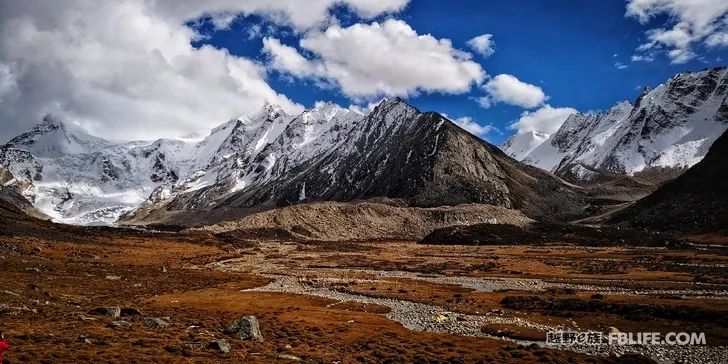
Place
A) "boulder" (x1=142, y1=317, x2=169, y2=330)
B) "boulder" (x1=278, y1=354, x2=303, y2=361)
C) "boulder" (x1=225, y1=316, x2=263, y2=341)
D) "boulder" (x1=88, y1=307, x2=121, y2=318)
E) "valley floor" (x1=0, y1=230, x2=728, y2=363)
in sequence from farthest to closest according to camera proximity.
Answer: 1. "boulder" (x1=88, y1=307, x2=121, y2=318)
2. "boulder" (x1=142, y1=317, x2=169, y2=330)
3. "boulder" (x1=225, y1=316, x2=263, y2=341)
4. "valley floor" (x1=0, y1=230, x2=728, y2=363)
5. "boulder" (x1=278, y1=354, x2=303, y2=361)

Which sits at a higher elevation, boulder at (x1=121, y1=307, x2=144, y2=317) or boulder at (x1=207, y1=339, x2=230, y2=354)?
boulder at (x1=207, y1=339, x2=230, y2=354)

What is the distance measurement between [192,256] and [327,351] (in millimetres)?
104970

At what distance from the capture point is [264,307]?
53.7m

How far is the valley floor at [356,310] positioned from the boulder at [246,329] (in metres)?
1.00

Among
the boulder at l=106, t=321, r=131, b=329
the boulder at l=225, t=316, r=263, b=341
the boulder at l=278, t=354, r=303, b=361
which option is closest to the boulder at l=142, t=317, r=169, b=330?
the boulder at l=106, t=321, r=131, b=329

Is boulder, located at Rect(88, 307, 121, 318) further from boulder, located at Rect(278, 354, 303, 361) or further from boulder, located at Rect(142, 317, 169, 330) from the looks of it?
boulder, located at Rect(278, 354, 303, 361)

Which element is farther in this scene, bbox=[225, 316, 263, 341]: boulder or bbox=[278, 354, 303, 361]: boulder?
bbox=[225, 316, 263, 341]: boulder

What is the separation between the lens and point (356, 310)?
54469mm

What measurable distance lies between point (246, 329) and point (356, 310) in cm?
2062

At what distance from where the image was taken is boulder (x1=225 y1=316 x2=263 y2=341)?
35.2m

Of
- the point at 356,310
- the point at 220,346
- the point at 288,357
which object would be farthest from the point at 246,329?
the point at 356,310

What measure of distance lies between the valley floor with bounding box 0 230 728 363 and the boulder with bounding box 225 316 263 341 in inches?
39.4

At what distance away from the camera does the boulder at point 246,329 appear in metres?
35.2

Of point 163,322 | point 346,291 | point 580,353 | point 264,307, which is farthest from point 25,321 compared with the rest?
point 346,291
